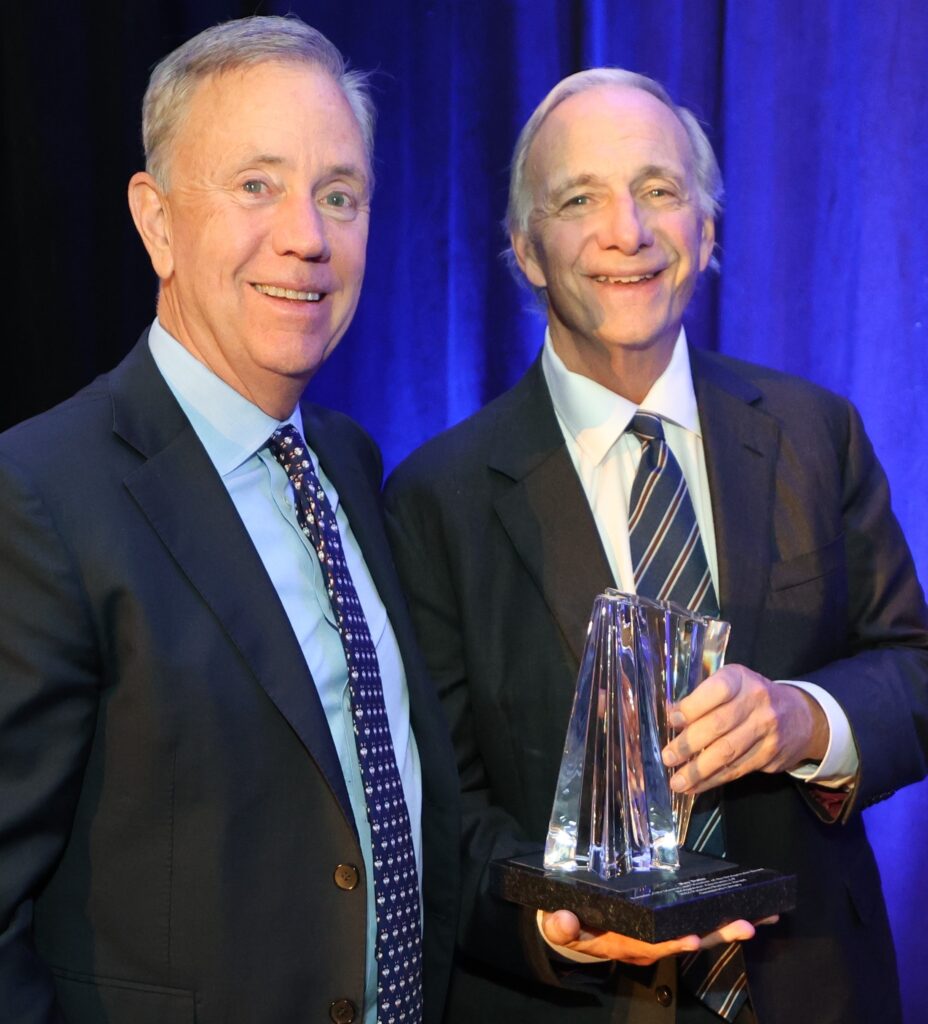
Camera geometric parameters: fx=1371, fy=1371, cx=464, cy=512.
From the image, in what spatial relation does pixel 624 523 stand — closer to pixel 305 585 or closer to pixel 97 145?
pixel 305 585

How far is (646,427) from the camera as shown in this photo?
1859 mm

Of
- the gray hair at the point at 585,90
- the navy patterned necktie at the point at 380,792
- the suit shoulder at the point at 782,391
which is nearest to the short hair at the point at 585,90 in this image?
the gray hair at the point at 585,90

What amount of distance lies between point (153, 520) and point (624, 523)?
68 centimetres

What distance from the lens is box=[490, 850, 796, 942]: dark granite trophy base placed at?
4.41 feet

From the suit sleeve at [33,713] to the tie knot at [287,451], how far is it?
344mm

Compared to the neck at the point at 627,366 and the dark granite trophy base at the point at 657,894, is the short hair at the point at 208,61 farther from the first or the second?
the dark granite trophy base at the point at 657,894

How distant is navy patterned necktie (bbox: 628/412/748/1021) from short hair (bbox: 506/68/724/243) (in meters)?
0.38

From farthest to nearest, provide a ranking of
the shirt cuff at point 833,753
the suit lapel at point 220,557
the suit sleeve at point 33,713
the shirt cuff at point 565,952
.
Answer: the shirt cuff at point 833,753, the shirt cuff at point 565,952, the suit lapel at point 220,557, the suit sleeve at point 33,713

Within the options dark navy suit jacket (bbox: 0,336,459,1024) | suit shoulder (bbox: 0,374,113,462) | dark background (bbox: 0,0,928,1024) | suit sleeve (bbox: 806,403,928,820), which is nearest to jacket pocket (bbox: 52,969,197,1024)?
dark navy suit jacket (bbox: 0,336,459,1024)

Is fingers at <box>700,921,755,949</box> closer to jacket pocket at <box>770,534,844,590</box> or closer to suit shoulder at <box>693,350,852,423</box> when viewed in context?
jacket pocket at <box>770,534,844,590</box>

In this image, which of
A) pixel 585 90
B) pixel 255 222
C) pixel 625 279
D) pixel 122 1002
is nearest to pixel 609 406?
pixel 625 279

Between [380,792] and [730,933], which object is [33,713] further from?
[730,933]

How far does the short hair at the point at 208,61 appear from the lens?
1562mm

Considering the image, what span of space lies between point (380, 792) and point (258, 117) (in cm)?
76
